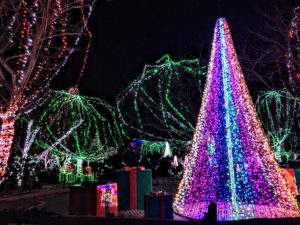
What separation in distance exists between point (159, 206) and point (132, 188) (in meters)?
2.87

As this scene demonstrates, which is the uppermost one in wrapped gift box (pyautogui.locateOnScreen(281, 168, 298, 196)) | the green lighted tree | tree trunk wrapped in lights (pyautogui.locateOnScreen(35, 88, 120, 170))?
the green lighted tree

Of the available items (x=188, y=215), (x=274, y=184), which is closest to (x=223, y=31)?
(x=274, y=184)

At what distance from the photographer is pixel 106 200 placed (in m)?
9.93

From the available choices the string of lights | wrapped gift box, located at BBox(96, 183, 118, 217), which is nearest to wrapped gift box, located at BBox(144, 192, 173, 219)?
wrapped gift box, located at BBox(96, 183, 118, 217)

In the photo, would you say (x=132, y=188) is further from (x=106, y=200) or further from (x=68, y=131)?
(x=68, y=131)

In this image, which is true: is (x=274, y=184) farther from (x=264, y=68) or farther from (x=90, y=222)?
(x=264, y=68)

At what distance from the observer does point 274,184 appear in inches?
333

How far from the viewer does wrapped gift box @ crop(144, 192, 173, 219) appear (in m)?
8.72

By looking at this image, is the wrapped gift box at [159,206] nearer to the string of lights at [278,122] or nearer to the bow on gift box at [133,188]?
the bow on gift box at [133,188]

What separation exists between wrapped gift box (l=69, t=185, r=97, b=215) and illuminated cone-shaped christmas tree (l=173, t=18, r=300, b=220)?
2.29 m

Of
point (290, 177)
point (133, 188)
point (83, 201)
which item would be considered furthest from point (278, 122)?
point (83, 201)

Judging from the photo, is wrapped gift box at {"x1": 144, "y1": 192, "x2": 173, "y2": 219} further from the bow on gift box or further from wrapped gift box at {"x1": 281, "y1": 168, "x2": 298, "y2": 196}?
wrapped gift box at {"x1": 281, "y1": 168, "x2": 298, "y2": 196}

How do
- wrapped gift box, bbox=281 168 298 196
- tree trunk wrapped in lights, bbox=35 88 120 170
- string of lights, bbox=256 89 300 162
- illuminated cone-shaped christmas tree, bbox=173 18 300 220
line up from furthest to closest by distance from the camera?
string of lights, bbox=256 89 300 162 < tree trunk wrapped in lights, bbox=35 88 120 170 < wrapped gift box, bbox=281 168 298 196 < illuminated cone-shaped christmas tree, bbox=173 18 300 220

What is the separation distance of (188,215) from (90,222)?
335 cm
